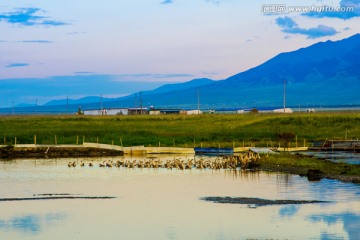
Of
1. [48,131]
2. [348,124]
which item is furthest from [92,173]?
[348,124]

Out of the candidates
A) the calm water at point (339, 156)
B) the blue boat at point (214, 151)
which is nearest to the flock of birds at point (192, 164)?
the calm water at point (339, 156)

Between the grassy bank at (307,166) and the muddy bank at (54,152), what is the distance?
61.0ft

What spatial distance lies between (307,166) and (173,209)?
1946cm

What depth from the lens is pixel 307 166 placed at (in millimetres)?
52750

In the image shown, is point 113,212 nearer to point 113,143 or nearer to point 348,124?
point 113,143

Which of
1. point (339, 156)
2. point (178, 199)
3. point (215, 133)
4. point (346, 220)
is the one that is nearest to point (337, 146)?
point (339, 156)

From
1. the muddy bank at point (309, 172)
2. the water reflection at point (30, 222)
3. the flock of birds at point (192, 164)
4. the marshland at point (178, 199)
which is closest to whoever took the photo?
the marshland at point (178, 199)

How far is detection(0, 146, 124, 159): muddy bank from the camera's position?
70750 mm

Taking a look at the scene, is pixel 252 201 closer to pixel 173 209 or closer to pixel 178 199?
pixel 178 199

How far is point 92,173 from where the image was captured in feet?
175

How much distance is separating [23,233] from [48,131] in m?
64.2

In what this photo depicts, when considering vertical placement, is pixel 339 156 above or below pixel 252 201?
above

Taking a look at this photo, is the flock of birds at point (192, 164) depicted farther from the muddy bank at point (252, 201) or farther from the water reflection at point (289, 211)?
the water reflection at point (289, 211)

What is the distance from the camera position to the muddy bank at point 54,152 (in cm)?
7075
